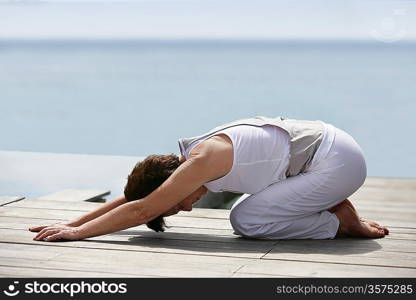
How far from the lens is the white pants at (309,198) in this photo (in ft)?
10.3

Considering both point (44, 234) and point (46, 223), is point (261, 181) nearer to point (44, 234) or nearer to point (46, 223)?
point (44, 234)

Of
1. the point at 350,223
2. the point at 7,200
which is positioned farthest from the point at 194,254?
the point at 7,200

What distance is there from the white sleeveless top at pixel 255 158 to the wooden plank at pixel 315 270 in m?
0.41

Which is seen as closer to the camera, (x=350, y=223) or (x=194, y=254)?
(x=194, y=254)

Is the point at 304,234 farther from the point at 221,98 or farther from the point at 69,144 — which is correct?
the point at 221,98

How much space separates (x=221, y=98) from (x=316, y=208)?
13310 millimetres

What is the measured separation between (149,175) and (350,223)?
835 mm

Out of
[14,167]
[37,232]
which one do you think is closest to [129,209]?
[37,232]

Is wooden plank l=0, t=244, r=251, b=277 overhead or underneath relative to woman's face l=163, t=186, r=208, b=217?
underneath

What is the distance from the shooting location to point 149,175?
307 cm

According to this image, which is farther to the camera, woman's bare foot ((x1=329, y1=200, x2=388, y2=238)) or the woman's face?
woman's bare foot ((x1=329, y1=200, x2=388, y2=238))

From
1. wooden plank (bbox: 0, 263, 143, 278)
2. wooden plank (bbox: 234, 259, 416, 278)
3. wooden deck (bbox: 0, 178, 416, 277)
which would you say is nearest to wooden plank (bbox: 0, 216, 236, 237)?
wooden deck (bbox: 0, 178, 416, 277)

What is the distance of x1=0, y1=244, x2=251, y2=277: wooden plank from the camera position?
267 cm

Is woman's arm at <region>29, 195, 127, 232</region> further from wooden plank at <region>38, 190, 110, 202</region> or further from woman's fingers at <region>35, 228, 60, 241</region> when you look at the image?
wooden plank at <region>38, 190, 110, 202</region>
